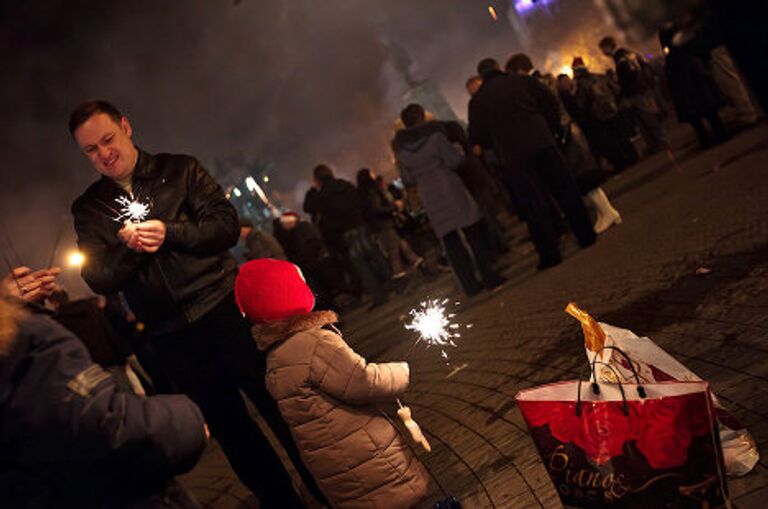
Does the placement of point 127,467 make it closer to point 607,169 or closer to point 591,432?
point 591,432

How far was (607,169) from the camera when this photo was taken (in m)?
13.5

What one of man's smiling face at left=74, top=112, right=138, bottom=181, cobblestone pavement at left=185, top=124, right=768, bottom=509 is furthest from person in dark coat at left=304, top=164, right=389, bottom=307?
man's smiling face at left=74, top=112, right=138, bottom=181

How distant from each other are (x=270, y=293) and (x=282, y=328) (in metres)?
0.18

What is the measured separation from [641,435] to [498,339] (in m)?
3.41

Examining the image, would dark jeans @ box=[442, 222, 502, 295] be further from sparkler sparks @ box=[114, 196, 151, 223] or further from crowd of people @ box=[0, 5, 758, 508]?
sparkler sparks @ box=[114, 196, 151, 223]

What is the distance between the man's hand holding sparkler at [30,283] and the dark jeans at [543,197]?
555 cm

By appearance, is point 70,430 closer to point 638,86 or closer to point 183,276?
point 183,276

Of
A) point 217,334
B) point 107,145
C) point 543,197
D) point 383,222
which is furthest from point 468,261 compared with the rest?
point 107,145

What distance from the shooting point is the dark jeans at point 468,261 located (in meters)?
7.50

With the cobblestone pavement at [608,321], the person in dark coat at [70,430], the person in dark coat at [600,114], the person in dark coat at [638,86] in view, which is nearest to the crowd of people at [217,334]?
the person in dark coat at [70,430]

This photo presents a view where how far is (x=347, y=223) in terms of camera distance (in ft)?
37.7

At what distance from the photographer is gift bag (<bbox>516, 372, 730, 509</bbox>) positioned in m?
1.91

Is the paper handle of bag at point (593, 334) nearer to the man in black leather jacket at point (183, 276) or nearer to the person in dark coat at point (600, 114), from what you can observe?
the man in black leather jacket at point (183, 276)

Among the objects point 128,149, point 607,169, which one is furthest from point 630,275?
point 607,169
